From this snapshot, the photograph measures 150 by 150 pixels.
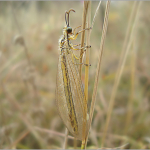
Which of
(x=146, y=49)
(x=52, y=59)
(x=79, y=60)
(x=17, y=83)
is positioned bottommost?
(x=17, y=83)

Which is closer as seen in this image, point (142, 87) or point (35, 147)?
point (35, 147)

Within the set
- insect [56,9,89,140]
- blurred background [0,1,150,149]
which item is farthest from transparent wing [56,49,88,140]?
blurred background [0,1,150,149]

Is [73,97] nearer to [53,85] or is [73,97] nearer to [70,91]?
[70,91]

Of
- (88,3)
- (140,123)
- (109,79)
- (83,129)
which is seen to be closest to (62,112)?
(83,129)

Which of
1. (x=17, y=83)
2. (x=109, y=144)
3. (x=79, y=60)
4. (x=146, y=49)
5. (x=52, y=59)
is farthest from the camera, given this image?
(x=52, y=59)

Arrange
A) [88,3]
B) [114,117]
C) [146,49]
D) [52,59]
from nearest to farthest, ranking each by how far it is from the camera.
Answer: [88,3] → [114,117] → [146,49] → [52,59]

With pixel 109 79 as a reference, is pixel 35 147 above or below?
below

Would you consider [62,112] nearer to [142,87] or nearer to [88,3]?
[88,3]

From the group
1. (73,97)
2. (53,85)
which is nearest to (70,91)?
(73,97)
